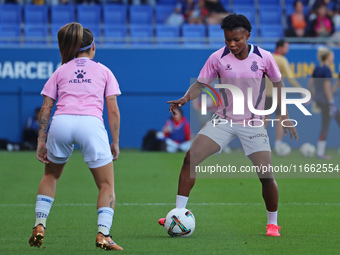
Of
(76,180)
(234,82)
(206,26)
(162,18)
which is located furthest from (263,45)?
(234,82)

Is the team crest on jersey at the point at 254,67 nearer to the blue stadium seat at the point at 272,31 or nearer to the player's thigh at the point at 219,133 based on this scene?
the player's thigh at the point at 219,133

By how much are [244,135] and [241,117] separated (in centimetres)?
18

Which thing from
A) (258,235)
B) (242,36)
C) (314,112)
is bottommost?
(314,112)

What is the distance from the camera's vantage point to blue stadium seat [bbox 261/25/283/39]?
20516mm

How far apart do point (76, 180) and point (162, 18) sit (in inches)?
371

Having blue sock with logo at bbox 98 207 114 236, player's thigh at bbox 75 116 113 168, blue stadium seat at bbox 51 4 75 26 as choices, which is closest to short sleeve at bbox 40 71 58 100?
player's thigh at bbox 75 116 113 168

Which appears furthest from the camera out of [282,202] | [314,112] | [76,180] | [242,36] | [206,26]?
[206,26]

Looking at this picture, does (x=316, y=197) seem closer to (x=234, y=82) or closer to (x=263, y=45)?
(x=234, y=82)

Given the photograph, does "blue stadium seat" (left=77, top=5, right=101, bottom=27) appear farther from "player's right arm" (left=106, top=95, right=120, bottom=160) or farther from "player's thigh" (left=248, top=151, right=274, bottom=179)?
"player's right arm" (left=106, top=95, right=120, bottom=160)

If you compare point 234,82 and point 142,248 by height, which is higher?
point 234,82

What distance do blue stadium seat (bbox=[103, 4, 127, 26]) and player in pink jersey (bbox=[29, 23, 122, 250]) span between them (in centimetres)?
1433

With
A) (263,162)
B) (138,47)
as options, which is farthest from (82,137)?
(138,47)

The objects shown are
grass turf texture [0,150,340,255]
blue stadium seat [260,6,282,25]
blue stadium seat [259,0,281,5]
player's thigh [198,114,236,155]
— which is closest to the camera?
grass turf texture [0,150,340,255]

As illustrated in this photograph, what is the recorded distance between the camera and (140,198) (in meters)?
10.2
